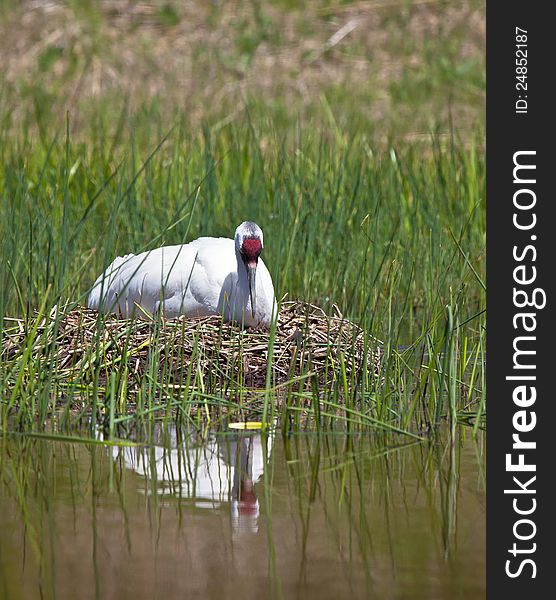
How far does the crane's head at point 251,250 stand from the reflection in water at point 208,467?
166 cm

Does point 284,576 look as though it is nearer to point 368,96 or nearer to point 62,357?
point 62,357

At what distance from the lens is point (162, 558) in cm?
423

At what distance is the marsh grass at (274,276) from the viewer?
237 inches

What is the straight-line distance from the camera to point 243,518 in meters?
4.65

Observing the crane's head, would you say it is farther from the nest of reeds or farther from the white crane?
the nest of reeds

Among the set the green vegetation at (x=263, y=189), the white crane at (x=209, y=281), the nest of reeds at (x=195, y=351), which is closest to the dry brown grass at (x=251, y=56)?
the green vegetation at (x=263, y=189)

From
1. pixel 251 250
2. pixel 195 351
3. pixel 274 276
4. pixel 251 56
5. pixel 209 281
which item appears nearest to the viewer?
pixel 195 351

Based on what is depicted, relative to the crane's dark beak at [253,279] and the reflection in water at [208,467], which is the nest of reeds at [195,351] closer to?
the crane's dark beak at [253,279]

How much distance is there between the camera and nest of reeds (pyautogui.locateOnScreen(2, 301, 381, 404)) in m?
6.23

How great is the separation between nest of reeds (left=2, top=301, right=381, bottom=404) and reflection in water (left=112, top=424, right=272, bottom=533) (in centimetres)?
38

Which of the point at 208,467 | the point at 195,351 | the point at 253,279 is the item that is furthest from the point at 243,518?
the point at 253,279

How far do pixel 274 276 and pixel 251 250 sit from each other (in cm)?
57

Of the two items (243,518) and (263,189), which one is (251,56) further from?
(243,518)

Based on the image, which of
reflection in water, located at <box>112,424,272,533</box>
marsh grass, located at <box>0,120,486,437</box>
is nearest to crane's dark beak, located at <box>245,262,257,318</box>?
marsh grass, located at <box>0,120,486,437</box>
